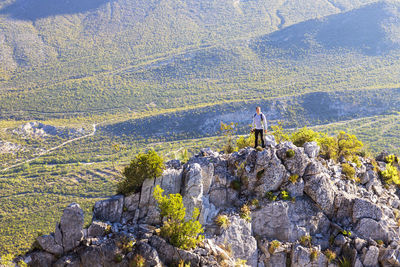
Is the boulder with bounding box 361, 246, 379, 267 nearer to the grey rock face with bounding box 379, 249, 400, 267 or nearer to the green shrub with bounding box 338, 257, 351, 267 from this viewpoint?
the grey rock face with bounding box 379, 249, 400, 267

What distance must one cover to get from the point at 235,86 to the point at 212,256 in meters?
110

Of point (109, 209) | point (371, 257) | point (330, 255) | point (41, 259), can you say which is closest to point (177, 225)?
point (109, 209)

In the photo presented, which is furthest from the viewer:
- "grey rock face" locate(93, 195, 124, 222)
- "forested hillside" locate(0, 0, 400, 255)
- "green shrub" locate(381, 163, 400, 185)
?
"forested hillside" locate(0, 0, 400, 255)

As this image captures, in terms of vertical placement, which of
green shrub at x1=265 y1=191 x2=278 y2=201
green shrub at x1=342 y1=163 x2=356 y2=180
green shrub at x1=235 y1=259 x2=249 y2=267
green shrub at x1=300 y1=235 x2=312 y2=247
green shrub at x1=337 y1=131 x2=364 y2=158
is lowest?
green shrub at x1=235 y1=259 x2=249 y2=267

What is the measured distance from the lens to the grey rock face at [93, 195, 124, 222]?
77.5ft

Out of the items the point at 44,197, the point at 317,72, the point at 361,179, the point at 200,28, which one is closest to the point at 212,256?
the point at 361,179

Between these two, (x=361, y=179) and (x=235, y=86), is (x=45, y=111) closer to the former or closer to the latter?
(x=235, y=86)

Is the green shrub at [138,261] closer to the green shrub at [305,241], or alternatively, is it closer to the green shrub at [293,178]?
the green shrub at [305,241]

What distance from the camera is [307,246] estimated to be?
25688 mm

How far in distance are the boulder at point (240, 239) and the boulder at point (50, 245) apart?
9.53m

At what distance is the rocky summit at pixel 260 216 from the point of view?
22844 millimetres

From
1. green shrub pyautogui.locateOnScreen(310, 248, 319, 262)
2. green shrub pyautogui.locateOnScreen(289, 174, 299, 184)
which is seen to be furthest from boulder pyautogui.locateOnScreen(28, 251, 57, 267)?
green shrub pyautogui.locateOnScreen(310, 248, 319, 262)

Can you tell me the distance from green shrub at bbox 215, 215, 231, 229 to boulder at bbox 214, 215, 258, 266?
9.1 inches

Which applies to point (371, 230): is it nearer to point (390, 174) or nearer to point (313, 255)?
point (313, 255)
